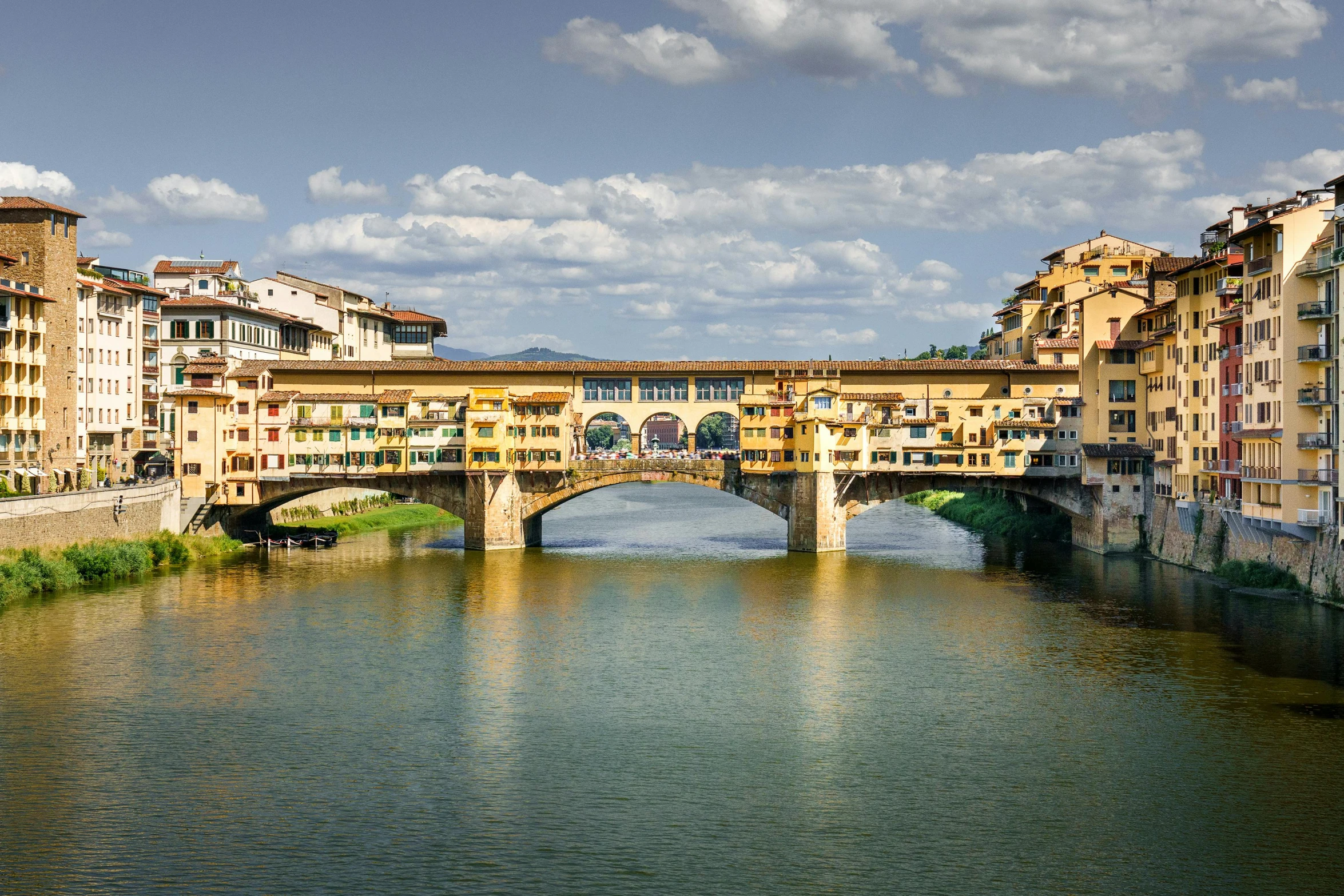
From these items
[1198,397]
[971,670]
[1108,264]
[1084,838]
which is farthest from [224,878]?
[1108,264]

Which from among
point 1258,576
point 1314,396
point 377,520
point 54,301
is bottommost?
point 1258,576

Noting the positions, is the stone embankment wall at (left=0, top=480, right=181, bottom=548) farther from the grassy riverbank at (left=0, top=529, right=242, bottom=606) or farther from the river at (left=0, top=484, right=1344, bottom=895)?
the river at (left=0, top=484, right=1344, bottom=895)

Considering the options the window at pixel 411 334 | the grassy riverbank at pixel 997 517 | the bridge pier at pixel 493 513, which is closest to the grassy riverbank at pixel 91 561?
the bridge pier at pixel 493 513

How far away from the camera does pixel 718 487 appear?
8075 centimetres

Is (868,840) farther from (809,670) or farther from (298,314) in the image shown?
Answer: (298,314)

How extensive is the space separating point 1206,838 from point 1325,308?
31734 mm

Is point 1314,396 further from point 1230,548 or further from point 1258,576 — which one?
point 1230,548

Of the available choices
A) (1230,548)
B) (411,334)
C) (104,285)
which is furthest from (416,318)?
Answer: (1230,548)

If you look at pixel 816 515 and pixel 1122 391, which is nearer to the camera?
pixel 816 515

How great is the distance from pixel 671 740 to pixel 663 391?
166 feet

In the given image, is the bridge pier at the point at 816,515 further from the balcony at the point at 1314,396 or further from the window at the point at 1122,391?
the balcony at the point at 1314,396

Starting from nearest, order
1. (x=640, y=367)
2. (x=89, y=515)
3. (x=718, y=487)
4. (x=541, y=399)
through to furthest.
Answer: (x=89, y=515) < (x=718, y=487) < (x=541, y=399) < (x=640, y=367)

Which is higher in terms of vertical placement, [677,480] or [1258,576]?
[677,480]

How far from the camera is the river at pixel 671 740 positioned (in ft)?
94.4
